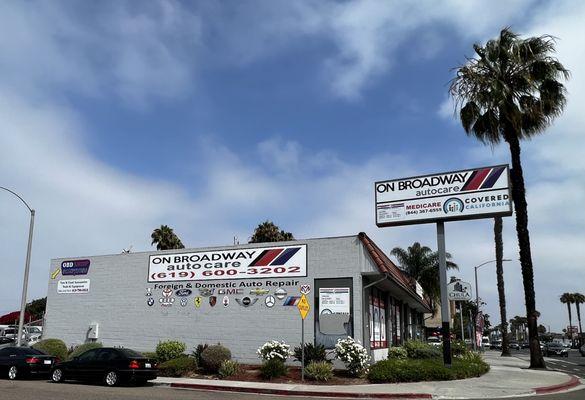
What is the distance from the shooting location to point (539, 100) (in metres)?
26.1

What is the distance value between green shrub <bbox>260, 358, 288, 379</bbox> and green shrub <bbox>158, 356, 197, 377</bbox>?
129 inches

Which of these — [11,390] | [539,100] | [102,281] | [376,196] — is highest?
[539,100]

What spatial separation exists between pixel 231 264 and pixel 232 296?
1.50 meters

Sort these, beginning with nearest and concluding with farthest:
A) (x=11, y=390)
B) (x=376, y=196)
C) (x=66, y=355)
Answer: (x=11, y=390), (x=376, y=196), (x=66, y=355)

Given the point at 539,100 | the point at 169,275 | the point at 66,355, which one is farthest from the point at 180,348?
the point at 539,100

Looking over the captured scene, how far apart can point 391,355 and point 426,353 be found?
1.91 metres

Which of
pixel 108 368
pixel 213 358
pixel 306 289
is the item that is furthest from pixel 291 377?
pixel 108 368

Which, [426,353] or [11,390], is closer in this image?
[11,390]

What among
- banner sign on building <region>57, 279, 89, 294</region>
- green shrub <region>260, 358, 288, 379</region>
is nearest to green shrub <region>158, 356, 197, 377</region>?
green shrub <region>260, 358, 288, 379</region>

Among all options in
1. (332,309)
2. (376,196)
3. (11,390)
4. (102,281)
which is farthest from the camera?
(102,281)

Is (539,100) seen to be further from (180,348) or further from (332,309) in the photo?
(180,348)

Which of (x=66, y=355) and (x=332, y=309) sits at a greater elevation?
(x=332, y=309)

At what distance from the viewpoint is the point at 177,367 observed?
2061cm

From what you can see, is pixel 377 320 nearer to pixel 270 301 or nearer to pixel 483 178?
pixel 270 301
